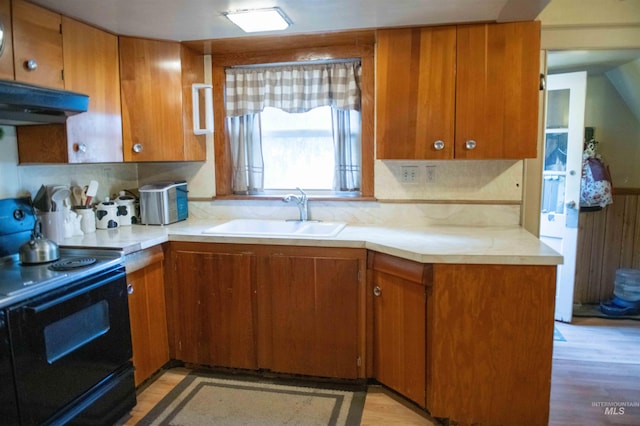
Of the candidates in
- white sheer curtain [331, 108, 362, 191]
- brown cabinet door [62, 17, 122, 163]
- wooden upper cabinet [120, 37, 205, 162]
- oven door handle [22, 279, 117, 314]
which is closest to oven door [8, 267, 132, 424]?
oven door handle [22, 279, 117, 314]

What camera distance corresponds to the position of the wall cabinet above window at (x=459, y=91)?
7.28 feet

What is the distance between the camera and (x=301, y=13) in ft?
6.93

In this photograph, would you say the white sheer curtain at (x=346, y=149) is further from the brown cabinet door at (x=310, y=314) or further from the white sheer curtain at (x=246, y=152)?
the brown cabinet door at (x=310, y=314)

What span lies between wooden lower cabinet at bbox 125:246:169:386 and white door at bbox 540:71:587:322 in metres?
2.80

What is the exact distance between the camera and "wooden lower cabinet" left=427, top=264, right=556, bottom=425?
1.90m

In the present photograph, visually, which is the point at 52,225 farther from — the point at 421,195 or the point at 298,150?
the point at 421,195

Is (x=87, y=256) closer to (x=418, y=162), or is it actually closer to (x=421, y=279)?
(x=421, y=279)

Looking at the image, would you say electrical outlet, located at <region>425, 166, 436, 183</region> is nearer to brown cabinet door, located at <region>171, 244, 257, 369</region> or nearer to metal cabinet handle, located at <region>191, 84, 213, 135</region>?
brown cabinet door, located at <region>171, 244, 257, 369</region>

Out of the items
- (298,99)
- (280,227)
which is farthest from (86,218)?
(298,99)

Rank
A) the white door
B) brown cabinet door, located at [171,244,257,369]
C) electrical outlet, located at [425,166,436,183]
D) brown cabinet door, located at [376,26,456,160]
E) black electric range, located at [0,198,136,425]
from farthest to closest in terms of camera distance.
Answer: the white door < electrical outlet, located at [425,166,436,183] < brown cabinet door, located at [171,244,257,369] < brown cabinet door, located at [376,26,456,160] < black electric range, located at [0,198,136,425]

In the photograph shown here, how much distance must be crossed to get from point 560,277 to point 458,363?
6.06 feet

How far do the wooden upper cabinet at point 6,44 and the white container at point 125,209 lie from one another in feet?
3.30

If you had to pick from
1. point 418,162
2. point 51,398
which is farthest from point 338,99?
point 51,398

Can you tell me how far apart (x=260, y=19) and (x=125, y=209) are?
1.44 m
